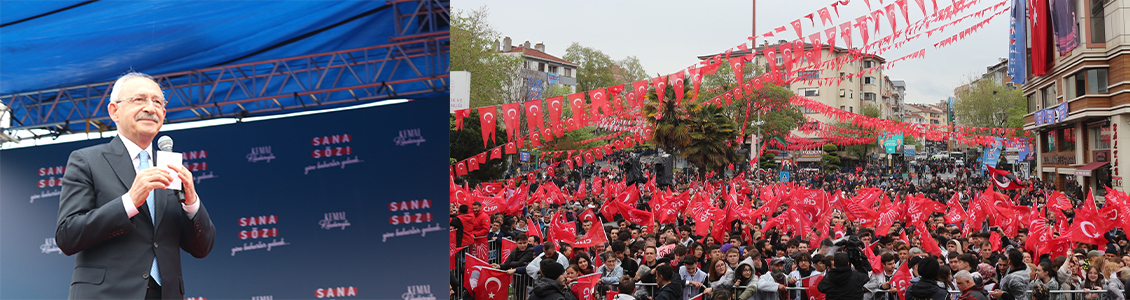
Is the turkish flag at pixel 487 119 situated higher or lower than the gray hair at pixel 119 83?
higher

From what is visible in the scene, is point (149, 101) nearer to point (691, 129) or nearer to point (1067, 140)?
point (691, 129)

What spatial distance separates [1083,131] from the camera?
94.9ft

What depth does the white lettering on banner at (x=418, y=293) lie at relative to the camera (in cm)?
340

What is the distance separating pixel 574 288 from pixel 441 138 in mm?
3138

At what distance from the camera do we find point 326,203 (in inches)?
132

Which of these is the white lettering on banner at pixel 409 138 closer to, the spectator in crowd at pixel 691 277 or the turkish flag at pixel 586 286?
the turkish flag at pixel 586 286

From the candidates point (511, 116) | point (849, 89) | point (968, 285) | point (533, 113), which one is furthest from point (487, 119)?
point (849, 89)

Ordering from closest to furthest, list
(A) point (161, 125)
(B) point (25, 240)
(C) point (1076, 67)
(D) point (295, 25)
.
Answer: (A) point (161, 125) < (B) point (25, 240) < (D) point (295, 25) < (C) point (1076, 67)

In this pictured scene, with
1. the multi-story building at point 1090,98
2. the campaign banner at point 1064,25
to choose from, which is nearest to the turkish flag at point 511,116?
the multi-story building at point 1090,98

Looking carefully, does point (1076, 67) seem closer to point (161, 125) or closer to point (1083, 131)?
point (1083, 131)

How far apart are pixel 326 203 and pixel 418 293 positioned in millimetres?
641

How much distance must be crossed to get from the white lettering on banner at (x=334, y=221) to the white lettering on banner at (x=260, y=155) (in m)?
0.39

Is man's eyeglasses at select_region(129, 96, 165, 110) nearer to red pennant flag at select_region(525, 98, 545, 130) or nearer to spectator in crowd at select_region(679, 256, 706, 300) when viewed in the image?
spectator in crowd at select_region(679, 256, 706, 300)

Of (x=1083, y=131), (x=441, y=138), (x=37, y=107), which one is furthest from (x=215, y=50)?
(x=1083, y=131)
